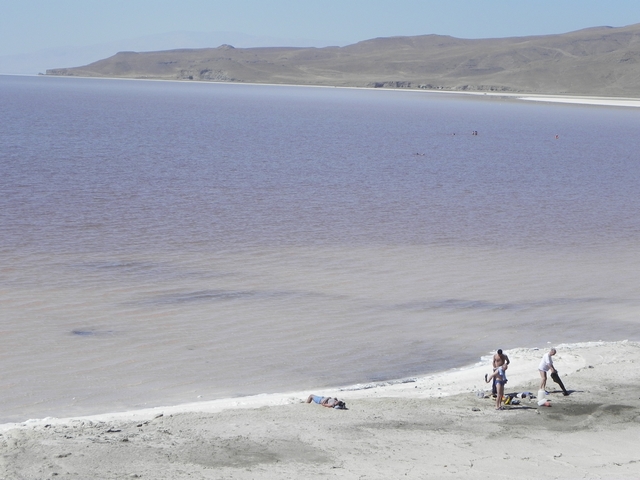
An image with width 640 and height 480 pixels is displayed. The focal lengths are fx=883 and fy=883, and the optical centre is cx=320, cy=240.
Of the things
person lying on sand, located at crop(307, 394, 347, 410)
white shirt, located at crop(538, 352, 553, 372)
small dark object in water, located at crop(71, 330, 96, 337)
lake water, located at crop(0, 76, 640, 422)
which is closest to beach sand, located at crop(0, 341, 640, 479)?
person lying on sand, located at crop(307, 394, 347, 410)

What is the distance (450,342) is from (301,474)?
694 cm

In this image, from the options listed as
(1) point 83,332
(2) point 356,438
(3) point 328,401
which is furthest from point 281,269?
(2) point 356,438

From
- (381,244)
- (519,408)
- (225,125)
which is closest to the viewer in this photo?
(519,408)

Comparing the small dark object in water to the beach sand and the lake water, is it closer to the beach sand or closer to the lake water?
the lake water

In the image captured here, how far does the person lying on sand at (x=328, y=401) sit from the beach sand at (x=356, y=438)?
0.11m

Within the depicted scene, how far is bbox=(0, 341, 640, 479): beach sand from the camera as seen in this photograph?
31.1 feet

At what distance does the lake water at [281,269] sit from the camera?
46.2 ft

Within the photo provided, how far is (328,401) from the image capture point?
1176 cm

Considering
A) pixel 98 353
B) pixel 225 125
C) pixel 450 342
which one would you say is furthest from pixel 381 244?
pixel 225 125

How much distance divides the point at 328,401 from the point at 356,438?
1287 mm

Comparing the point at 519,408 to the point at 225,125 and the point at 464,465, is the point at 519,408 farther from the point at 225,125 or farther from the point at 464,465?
the point at 225,125

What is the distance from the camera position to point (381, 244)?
24172 mm

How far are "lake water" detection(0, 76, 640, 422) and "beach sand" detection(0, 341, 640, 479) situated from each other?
→ 4.36 ft

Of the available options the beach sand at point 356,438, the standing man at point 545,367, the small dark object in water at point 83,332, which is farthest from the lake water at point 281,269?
the standing man at point 545,367
